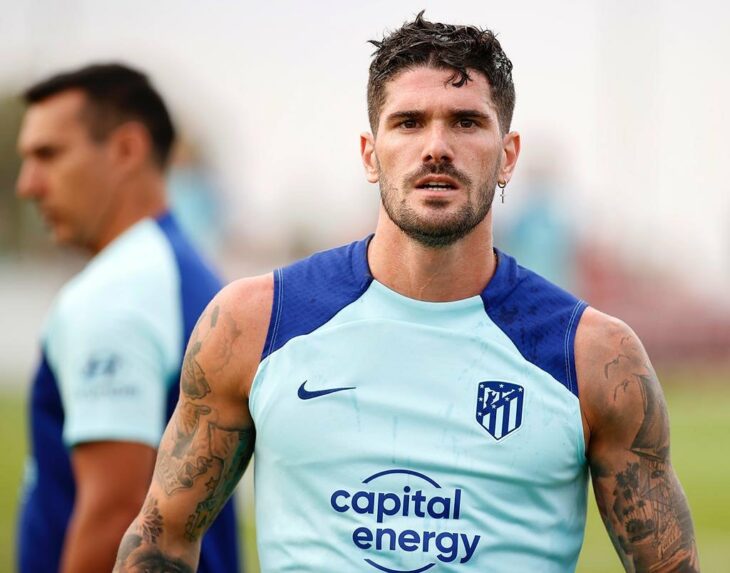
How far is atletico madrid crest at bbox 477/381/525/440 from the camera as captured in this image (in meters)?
3.42

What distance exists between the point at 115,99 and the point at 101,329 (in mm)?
1194

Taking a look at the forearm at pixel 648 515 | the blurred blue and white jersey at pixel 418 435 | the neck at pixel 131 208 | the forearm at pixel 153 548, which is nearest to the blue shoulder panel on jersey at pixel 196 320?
the neck at pixel 131 208

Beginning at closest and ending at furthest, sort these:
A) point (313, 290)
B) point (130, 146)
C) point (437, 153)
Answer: point (437, 153) < point (313, 290) < point (130, 146)

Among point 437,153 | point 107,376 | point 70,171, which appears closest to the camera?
point 437,153

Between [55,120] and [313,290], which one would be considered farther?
[55,120]

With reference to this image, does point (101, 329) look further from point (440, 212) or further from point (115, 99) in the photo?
point (440, 212)

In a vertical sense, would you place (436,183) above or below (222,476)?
above

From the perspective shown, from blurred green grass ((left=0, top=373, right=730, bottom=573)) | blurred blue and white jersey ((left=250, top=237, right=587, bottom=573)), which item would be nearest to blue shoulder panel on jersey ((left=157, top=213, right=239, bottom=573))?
blurred blue and white jersey ((left=250, top=237, right=587, bottom=573))

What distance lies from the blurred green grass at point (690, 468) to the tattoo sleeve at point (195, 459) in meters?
5.35

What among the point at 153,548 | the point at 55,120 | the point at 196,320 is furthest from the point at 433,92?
the point at 55,120

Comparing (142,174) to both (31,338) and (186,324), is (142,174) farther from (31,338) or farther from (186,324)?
(31,338)

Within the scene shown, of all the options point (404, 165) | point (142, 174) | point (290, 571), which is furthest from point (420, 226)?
point (142, 174)

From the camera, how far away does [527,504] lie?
11.2 feet

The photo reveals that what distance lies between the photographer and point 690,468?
14320 millimetres
